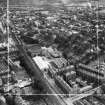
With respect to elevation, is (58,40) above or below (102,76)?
above

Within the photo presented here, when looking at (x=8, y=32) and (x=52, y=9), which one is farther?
(x=52, y=9)

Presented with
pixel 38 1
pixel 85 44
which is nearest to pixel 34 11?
pixel 38 1

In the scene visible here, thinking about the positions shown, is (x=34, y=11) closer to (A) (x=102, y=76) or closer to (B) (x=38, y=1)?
(B) (x=38, y=1)

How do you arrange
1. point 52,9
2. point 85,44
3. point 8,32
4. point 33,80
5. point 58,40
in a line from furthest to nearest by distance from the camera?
point 52,9 → point 8,32 → point 58,40 → point 85,44 → point 33,80

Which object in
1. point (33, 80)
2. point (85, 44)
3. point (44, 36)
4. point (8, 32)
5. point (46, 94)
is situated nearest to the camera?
point (46, 94)

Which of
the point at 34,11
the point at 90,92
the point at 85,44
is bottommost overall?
the point at 90,92

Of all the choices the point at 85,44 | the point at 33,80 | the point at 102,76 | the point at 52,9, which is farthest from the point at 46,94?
the point at 52,9
